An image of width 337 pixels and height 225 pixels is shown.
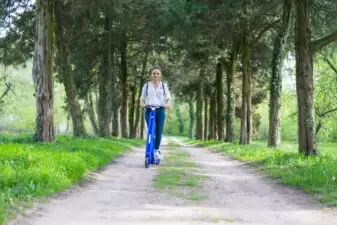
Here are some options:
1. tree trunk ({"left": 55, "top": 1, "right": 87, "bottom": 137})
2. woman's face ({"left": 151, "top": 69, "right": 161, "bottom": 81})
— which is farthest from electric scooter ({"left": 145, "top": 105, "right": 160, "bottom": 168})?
tree trunk ({"left": 55, "top": 1, "right": 87, "bottom": 137})

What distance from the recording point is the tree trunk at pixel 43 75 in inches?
464

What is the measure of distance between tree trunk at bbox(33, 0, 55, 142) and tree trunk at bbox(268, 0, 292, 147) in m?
8.80

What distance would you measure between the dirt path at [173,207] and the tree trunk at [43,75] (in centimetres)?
446

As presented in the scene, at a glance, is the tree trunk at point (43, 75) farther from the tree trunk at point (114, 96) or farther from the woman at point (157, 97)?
the tree trunk at point (114, 96)

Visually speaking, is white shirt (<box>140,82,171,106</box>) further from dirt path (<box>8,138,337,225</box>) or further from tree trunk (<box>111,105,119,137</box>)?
tree trunk (<box>111,105,119,137</box>)

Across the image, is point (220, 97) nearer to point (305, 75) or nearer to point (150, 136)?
point (305, 75)

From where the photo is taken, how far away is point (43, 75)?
11.8 metres

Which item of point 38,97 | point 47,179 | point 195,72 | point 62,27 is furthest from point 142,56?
point 47,179

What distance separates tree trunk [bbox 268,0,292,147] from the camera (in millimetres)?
16547

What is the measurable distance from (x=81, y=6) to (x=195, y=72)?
18.7m

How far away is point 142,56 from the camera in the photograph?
31.5 m

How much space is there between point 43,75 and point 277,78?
30.0 ft

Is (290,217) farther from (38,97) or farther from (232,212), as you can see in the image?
(38,97)

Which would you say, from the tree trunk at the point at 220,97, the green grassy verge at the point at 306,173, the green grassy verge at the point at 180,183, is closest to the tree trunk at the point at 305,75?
the green grassy verge at the point at 306,173
